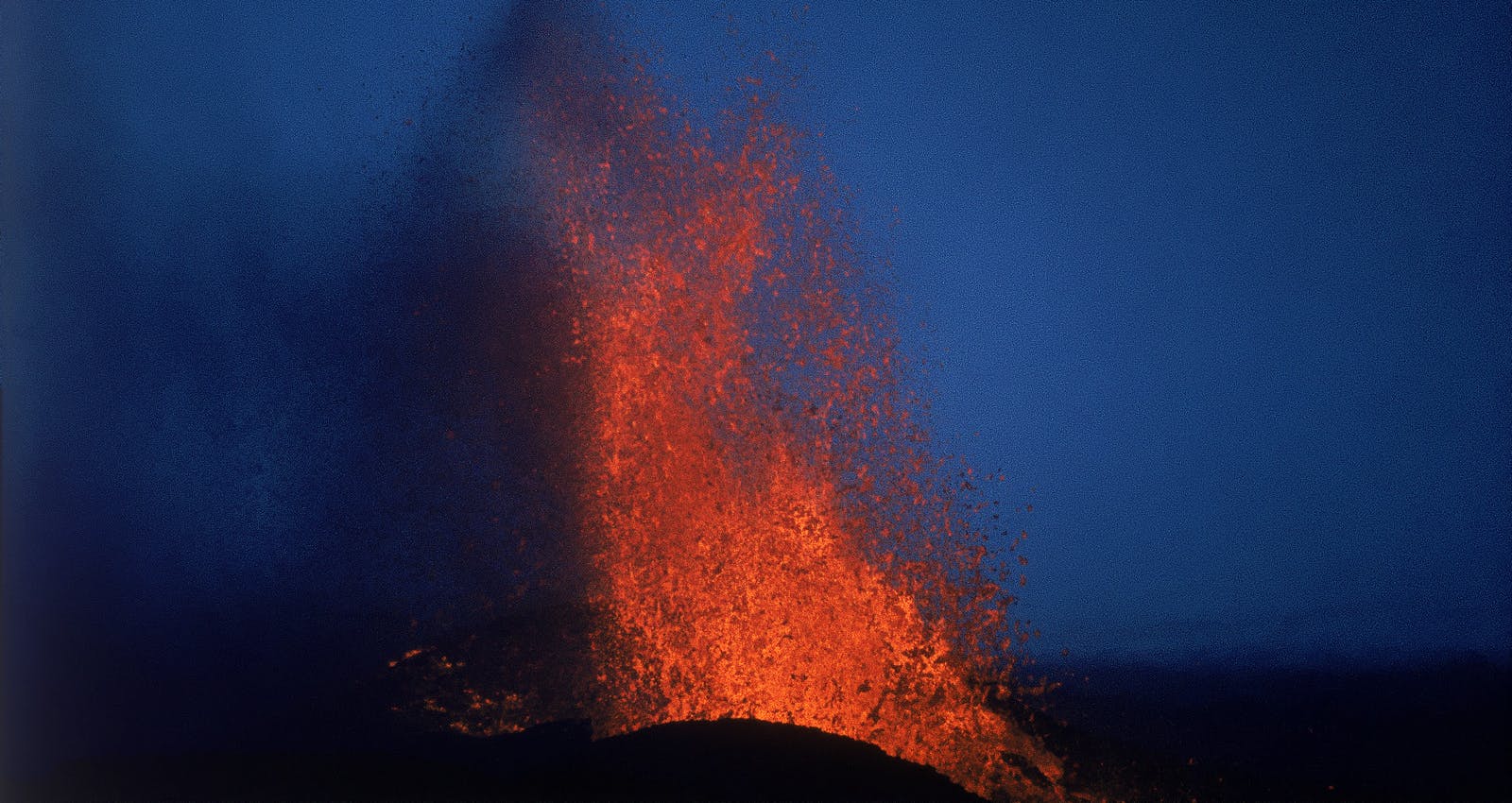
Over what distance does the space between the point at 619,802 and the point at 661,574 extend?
361cm

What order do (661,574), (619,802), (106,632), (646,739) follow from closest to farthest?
(619,802)
(646,739)
(661,574)
(106,632)

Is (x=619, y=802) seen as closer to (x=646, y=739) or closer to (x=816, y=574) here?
(x=646, y=739)

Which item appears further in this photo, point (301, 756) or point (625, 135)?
point (625, 135)

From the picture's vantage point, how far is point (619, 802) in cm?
719

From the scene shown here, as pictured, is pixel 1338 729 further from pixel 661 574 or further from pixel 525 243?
pixel 525 243

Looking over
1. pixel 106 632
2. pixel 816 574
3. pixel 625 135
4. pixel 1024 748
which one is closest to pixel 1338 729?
pixel 1024 748

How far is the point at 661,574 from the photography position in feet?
34.9

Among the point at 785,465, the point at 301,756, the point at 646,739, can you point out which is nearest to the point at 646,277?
the point at 785,465

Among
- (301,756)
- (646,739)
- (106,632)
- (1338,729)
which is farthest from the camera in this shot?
(106,632)

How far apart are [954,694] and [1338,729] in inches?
236

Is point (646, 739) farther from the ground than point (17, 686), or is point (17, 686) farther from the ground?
point (646, 739)

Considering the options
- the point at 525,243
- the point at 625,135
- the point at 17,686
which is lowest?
the point at 17,686

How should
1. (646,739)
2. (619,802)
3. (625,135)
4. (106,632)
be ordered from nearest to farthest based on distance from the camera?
(619,802) < (646,739) < (625,135) < (106,632)

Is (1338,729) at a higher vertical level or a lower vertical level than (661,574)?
lower
